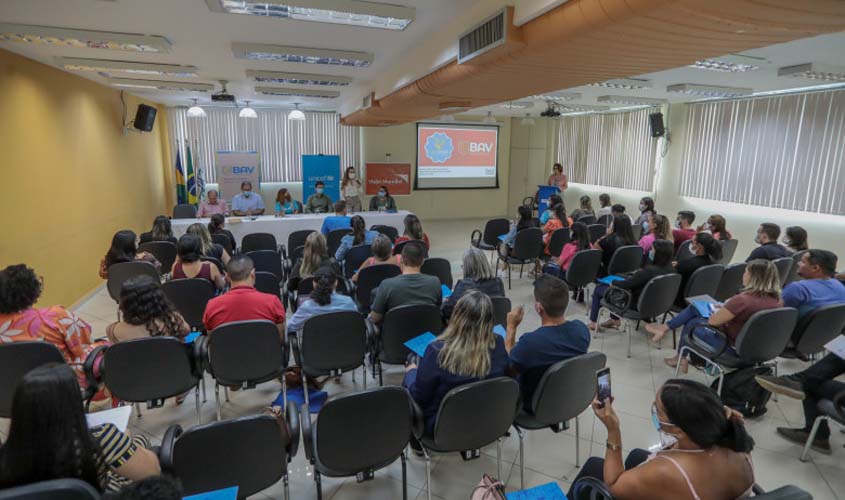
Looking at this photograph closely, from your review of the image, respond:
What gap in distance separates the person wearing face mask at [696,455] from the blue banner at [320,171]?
10.7 meters

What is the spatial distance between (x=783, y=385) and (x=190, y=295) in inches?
187

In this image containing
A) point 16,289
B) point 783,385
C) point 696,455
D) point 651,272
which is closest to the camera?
point 696,455

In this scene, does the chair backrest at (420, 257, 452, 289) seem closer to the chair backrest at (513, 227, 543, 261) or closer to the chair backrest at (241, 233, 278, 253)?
the chair backrest at (513, 227, 543, 261)

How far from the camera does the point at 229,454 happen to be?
1.92 meters

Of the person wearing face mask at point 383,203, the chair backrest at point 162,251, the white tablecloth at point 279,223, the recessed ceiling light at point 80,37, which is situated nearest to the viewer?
the recessed ceiling light at point 80,37

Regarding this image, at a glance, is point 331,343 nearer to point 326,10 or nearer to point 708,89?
point 326,10

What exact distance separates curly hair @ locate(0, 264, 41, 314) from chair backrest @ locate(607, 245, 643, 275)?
18.0 ft

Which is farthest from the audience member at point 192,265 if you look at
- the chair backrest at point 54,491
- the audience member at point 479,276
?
the chair backrest at point 54,491

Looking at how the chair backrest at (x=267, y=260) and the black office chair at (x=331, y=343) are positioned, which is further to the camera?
the chair backrest at (x=267, y=260)

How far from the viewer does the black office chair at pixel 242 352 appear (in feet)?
9.91

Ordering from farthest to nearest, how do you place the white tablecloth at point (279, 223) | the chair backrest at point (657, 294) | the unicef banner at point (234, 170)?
the unicef banner at point (234, 170) < the white tablecloth at point (279, 223) < the chair backrest at point (657, 294)

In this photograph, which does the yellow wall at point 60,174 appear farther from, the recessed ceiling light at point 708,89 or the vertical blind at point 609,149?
the vertical blind at point 609,149

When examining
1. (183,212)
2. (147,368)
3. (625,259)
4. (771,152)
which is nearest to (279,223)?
(183,212)

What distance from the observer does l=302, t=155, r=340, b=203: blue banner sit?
11.6m
